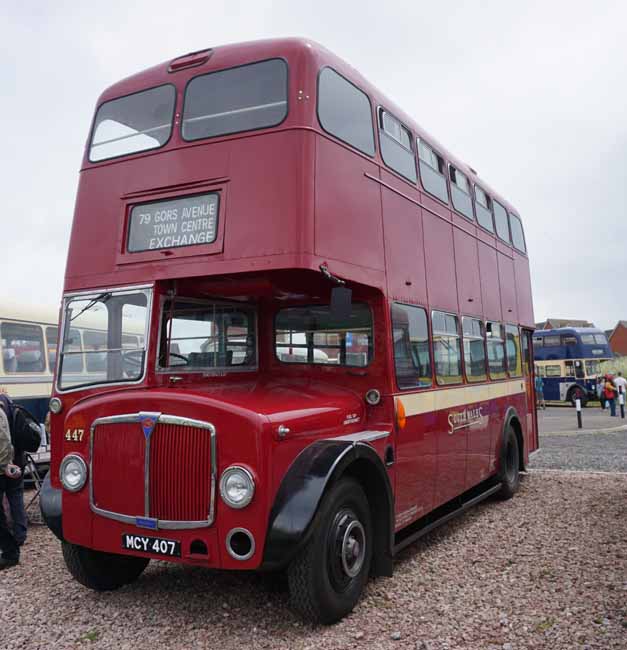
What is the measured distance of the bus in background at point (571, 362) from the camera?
32.7 m

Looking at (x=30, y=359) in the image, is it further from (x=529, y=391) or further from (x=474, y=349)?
(x=529, y=391)

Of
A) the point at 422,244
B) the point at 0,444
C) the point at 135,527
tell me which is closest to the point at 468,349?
the point at 422,244

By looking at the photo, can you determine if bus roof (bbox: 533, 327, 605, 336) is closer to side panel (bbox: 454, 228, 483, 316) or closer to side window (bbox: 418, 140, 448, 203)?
side panel (bbox: 454, 228, 483, 316)

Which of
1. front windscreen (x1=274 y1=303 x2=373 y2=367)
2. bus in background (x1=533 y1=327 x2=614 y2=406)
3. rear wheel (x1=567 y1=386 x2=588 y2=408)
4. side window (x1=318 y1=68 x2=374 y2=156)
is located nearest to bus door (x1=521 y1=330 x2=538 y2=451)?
front windscreen (x1=274 y1=303 x2=373 y2=367)

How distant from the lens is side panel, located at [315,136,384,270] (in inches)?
197

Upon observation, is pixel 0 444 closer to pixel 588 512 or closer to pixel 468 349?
pixel 468 349

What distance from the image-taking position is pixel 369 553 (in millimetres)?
5066

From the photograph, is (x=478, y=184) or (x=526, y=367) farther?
(x=526, y=367)

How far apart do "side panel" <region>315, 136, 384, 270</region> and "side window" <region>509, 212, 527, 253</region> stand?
549 centimetres

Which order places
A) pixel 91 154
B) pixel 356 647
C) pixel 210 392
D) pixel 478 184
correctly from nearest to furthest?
pixel 356 647, pixel 210 392, pixel 91 154, pixel 478 184

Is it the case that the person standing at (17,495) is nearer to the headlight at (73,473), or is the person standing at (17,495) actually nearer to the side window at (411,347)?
the headlight at (73,473)

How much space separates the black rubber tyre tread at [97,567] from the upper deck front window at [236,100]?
3.37 meters

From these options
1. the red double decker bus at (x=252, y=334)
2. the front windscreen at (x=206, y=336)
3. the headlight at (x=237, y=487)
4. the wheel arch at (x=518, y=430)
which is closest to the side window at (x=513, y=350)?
the wheel arch at (x=518, y=430)

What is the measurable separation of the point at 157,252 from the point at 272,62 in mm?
1762
